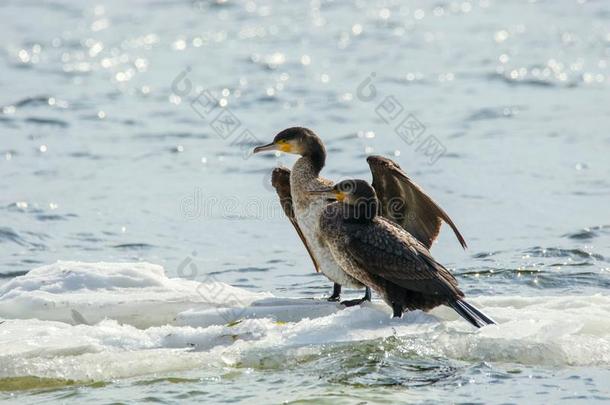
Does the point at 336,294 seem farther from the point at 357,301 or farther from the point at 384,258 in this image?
the point at 384,258

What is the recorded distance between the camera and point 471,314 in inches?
344

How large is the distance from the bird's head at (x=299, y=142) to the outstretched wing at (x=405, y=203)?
562 mm

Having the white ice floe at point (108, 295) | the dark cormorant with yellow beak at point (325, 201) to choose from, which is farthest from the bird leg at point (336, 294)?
the white ice floe at point (108, 295)

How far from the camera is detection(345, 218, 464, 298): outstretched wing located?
878cm

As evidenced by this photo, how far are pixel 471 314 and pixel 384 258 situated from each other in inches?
27.9

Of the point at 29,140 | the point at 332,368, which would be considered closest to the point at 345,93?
the point at 29,140

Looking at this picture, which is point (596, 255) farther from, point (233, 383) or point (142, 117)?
point (142, 117)

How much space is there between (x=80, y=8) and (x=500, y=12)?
309 inches

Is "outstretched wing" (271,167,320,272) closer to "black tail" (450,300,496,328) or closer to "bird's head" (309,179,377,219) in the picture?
"bird's head" (309,179,377,219)

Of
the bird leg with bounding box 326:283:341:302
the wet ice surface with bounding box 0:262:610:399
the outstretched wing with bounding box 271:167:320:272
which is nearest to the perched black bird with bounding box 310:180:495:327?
the wet ice surface with bounding box 0:262:610:399

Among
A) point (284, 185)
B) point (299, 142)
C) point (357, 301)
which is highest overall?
point (299, 142)

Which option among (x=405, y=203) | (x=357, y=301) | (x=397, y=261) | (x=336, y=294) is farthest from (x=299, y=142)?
(x=397, y=261)

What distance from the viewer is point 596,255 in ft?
37.8

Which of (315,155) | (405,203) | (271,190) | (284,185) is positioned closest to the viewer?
(405,203)
